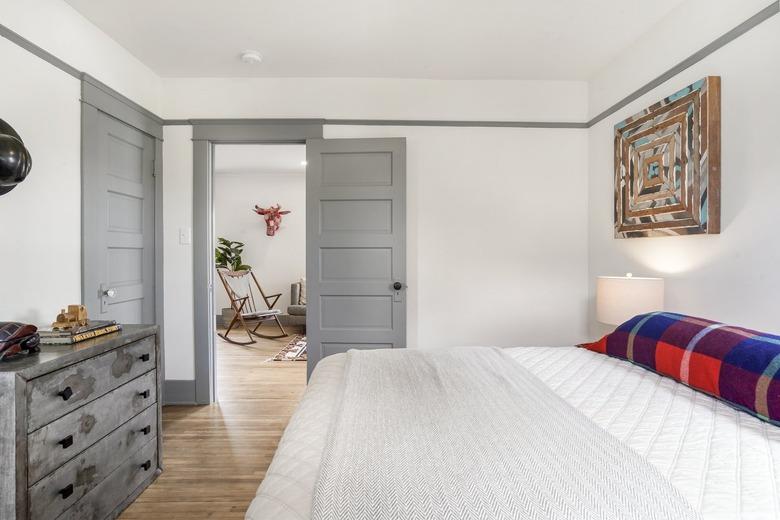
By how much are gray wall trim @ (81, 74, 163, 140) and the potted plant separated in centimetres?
299

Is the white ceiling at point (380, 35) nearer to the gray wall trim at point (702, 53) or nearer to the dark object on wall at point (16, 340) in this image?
the gray wall trim at point (702, 53)

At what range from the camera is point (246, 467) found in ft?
6.91

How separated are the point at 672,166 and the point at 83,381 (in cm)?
288

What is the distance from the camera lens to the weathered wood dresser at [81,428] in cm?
125

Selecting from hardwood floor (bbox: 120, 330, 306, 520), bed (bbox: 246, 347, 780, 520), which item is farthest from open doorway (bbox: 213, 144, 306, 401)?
bed (bbox: 246, 347, 780, 520)

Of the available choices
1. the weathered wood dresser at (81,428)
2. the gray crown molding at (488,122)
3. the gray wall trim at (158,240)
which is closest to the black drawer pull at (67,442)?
the weathered wood dresser at (81,428)

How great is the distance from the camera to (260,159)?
536 centimetres

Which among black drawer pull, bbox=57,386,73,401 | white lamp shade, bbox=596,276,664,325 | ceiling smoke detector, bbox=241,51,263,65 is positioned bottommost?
black drawer pull, bbox=57,386,73,401

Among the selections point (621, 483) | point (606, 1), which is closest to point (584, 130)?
point (606, 1)

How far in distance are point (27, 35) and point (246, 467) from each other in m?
2.35

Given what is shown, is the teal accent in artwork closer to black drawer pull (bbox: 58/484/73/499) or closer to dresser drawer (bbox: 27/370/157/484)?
dresser drawer (bbox: 27/370/157/484)

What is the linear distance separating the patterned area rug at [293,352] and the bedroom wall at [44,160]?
2.32m

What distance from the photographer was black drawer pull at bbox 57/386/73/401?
143 centimetres

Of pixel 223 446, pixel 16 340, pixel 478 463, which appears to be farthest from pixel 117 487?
pixel 478 463
